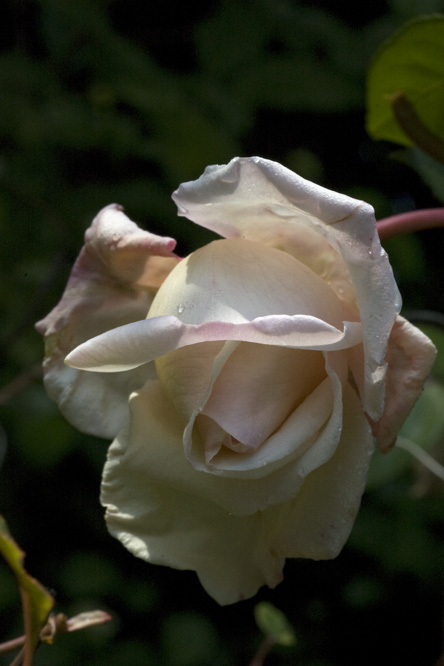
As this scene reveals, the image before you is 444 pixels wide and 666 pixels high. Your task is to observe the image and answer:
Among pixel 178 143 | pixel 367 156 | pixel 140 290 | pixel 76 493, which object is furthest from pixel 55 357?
pixel 367 156

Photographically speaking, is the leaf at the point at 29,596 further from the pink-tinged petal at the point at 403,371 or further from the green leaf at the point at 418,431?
the green leaf at the point at 418,431

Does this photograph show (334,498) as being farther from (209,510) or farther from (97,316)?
(97,316)

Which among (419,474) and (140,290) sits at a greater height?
(140,290)

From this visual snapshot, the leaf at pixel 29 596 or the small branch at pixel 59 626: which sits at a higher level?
the leaf at pixel 29 596

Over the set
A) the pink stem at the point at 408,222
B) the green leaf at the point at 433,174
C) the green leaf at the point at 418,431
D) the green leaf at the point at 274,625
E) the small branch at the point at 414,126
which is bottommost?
the green leaf at the point at 274,625

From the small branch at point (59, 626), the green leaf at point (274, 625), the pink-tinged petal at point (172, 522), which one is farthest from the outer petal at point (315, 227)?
the green leaf at point (274, 625)


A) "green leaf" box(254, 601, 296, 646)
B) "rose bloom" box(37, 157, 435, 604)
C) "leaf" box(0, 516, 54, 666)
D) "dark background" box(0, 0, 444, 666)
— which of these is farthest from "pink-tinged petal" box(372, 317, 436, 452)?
"dark background" box(0, 0, 444, 666)

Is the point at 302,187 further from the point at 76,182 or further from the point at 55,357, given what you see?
the point at 76,182
